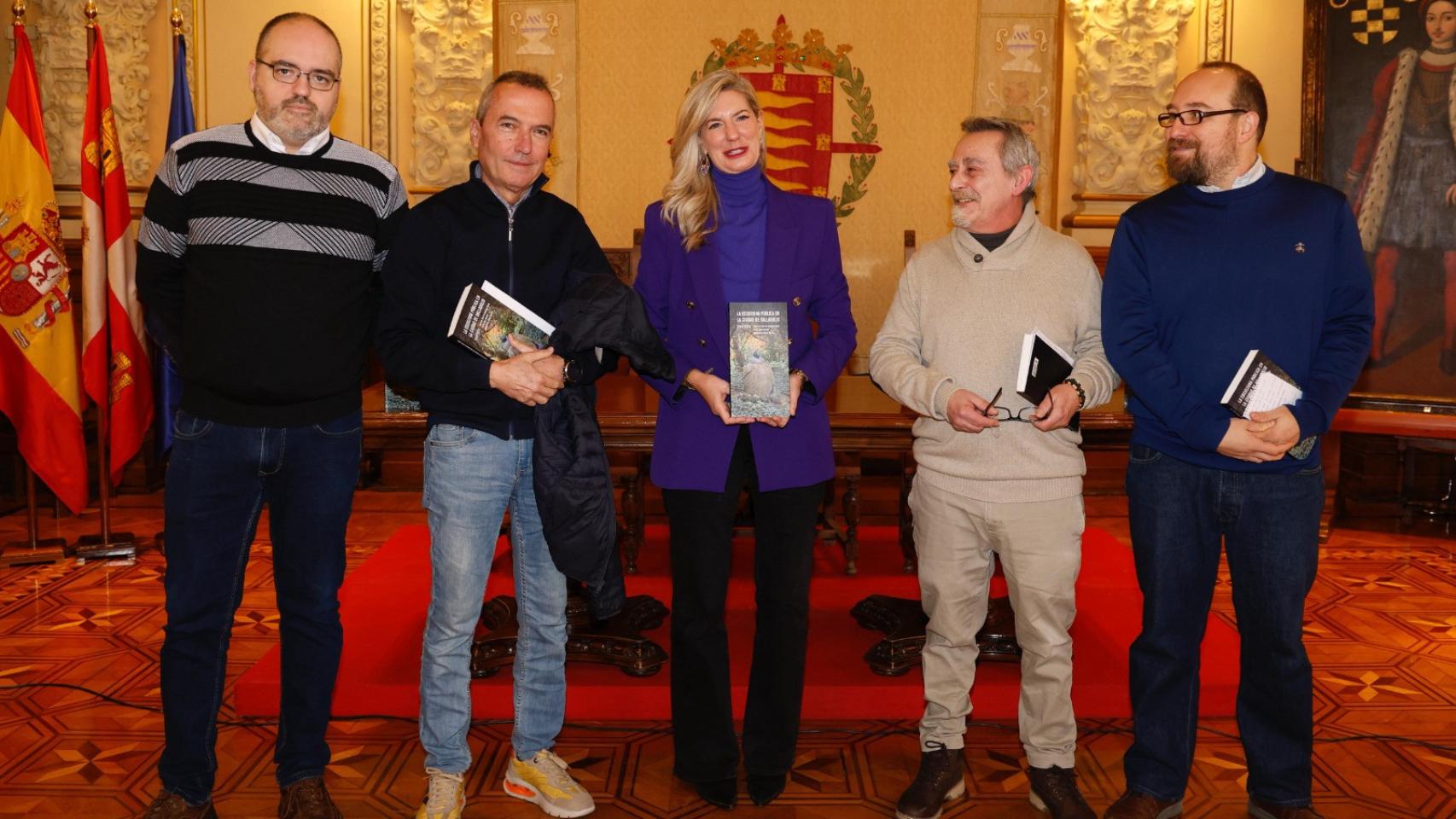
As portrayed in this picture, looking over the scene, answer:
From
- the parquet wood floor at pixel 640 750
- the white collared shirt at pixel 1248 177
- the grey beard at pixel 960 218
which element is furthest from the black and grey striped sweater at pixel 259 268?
the white collared shirt at pixel 1248 177

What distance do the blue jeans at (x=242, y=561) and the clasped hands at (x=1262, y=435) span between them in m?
2.07

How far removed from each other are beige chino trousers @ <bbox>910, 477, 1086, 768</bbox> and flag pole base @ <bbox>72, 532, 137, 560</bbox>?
4242 millimetres

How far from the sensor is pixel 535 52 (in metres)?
7.29

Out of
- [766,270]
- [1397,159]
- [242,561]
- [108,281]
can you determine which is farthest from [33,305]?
[1397,159]

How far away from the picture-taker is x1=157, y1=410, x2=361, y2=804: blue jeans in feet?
8.90

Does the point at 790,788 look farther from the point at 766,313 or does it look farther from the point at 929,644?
the point at 766,313

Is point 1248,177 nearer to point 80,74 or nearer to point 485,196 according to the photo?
point 485,196

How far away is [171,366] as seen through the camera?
18.1 feet

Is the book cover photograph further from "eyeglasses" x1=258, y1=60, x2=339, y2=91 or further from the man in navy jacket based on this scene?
"eyeglasses" x1=258, y1=60, x2=339, y2=91

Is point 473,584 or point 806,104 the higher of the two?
point 806,104

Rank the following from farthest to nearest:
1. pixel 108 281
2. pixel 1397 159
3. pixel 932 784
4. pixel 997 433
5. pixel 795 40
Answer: pixel 795 40, pixel 1397 159, pixel 108 281, pixel 932 784, pixel 997 433

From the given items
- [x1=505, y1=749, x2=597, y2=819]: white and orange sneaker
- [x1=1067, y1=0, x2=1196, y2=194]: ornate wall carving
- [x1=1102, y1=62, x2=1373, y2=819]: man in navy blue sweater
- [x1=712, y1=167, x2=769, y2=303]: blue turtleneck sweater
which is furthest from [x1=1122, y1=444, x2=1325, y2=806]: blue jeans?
[x1=1067, y1=0, x2=1196, y2=194]: ornate wall carving

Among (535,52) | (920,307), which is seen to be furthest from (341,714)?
(535,52)

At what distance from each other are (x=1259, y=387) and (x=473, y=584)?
1.88 meters
